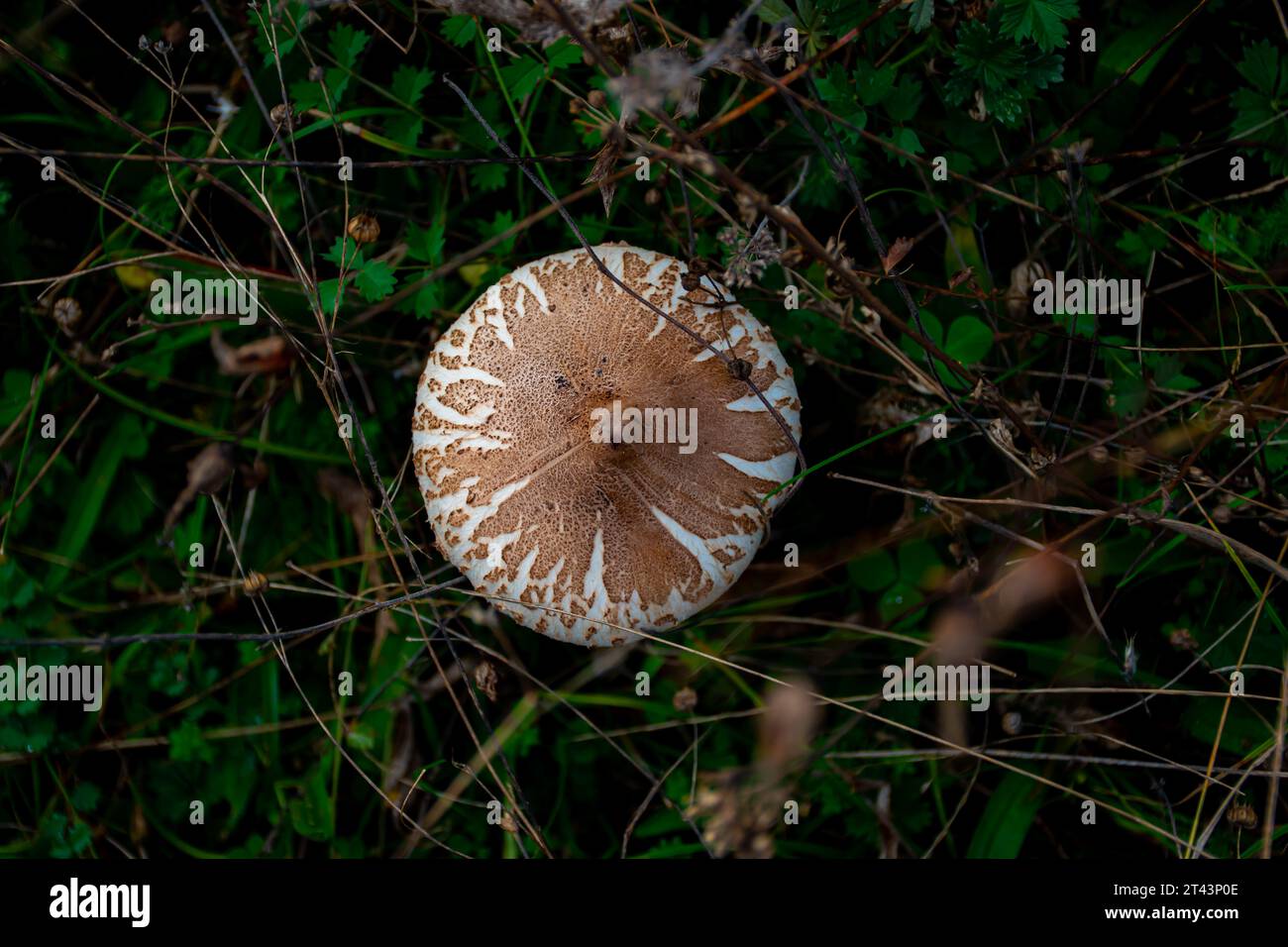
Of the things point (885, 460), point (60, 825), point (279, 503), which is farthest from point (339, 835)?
point (885, 460)

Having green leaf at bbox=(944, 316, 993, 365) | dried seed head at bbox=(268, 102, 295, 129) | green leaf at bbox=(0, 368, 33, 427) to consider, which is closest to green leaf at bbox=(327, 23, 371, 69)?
dried seed head at bbox=(268, 102, 295, 129)

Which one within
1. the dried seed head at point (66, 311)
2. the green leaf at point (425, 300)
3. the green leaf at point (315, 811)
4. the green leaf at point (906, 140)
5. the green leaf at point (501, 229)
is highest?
the green leaf at point (906, 140)

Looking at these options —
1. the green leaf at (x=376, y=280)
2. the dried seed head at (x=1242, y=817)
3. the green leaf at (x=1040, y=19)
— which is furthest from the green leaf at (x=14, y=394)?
the dried seed head at (x=1242, y=817)

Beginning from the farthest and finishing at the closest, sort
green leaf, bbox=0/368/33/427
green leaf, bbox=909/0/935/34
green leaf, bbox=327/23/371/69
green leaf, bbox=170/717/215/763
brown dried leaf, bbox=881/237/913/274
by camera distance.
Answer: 1. green leaf, bbox=0/368/33/427
2. green leaf, bbox=170/717/215/763
3. green leaf, bbox=327/23/371/69
4. green leaf, bbox=909/0/935/34
5. brown dried leaf, bbox=881/237/913/274

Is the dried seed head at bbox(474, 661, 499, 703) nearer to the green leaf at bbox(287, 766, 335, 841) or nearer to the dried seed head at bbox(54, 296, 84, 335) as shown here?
the green leaf at bbox(287, 766, 335, 841)

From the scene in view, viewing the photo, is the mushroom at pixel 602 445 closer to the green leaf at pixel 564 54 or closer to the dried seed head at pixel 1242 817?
the green leaf at pixel 564 54

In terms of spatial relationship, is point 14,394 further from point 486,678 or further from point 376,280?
point 486,678
